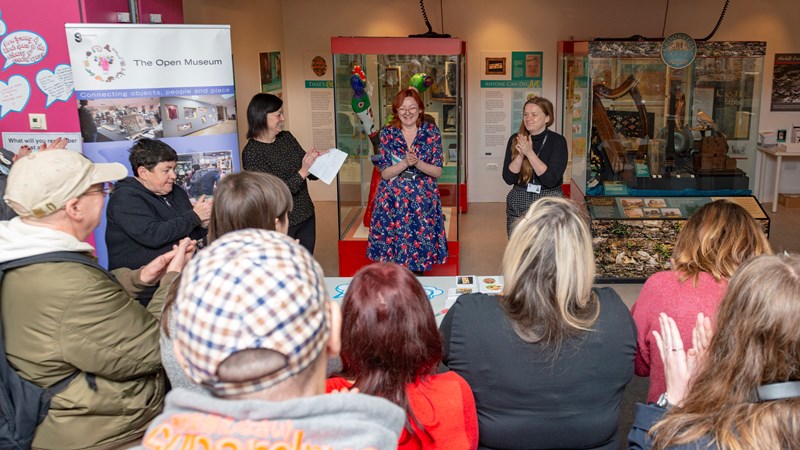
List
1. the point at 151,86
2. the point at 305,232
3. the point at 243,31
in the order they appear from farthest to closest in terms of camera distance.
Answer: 1. the point at 243,31
2. the point at 305,232
3. the point at 151,86

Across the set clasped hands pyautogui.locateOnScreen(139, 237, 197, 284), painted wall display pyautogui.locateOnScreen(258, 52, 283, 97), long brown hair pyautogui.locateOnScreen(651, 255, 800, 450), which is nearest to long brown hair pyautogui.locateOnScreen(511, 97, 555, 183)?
clasped hands pyautogui.locateOnScreen(139, 237, 197, 284)

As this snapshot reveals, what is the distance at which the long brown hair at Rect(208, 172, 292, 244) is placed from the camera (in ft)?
7.70

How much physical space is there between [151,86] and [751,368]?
3722 mm

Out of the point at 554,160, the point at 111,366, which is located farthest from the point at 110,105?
the point at 554,160

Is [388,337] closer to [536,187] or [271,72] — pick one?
[536,187]

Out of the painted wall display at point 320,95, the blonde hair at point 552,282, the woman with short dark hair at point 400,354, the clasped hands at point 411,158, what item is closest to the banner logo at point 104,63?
the clasped hands at point 411,158

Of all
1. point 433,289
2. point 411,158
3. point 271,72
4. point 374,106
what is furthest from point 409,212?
point 271,72

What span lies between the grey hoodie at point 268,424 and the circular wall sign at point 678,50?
17.1 feet

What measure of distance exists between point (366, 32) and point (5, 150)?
5.48m

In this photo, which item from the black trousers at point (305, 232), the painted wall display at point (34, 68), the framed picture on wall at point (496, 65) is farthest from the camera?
the framed picture on wall at point (496, 65)

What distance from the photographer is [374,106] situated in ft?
20.1

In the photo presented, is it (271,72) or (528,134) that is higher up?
(271,72)

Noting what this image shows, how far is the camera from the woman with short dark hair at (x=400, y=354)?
174cm

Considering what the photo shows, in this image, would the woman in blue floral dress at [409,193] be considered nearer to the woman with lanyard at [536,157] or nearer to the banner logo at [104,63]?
the woman with lanyard at [536,157]
